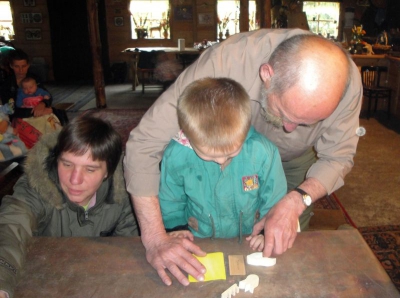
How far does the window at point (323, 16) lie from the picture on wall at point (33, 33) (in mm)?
7811

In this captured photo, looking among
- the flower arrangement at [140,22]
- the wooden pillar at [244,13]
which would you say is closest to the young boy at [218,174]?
the wooden pillar at [244,13]

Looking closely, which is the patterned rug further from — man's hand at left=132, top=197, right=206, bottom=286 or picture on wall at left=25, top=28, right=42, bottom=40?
picture on wall at left=25, top=28, right=42, bottom=40

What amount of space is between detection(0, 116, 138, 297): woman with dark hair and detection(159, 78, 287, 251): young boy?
29 cm

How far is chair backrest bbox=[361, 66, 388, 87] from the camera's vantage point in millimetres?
6789

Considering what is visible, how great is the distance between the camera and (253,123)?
Answer: 5.79ft

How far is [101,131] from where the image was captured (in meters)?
1.70

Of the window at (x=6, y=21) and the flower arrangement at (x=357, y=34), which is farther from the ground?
the window at (x=6, y=21)

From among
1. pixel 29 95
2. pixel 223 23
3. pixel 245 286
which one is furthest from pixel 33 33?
pixel 245 286

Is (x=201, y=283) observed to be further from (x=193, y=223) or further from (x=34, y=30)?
(x=34, y=30)

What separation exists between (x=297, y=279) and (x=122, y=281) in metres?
0.54

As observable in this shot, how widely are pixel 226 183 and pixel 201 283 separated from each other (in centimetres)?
44

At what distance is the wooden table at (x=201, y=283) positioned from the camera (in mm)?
1111

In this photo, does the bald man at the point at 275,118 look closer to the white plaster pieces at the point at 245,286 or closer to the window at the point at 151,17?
the white plaster pieces at the point at 245,286

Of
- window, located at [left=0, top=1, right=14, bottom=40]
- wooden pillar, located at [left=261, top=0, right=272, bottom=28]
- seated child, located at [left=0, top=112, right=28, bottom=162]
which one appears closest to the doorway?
window, located at [left=0, top=1, right=14, bottom=40]
